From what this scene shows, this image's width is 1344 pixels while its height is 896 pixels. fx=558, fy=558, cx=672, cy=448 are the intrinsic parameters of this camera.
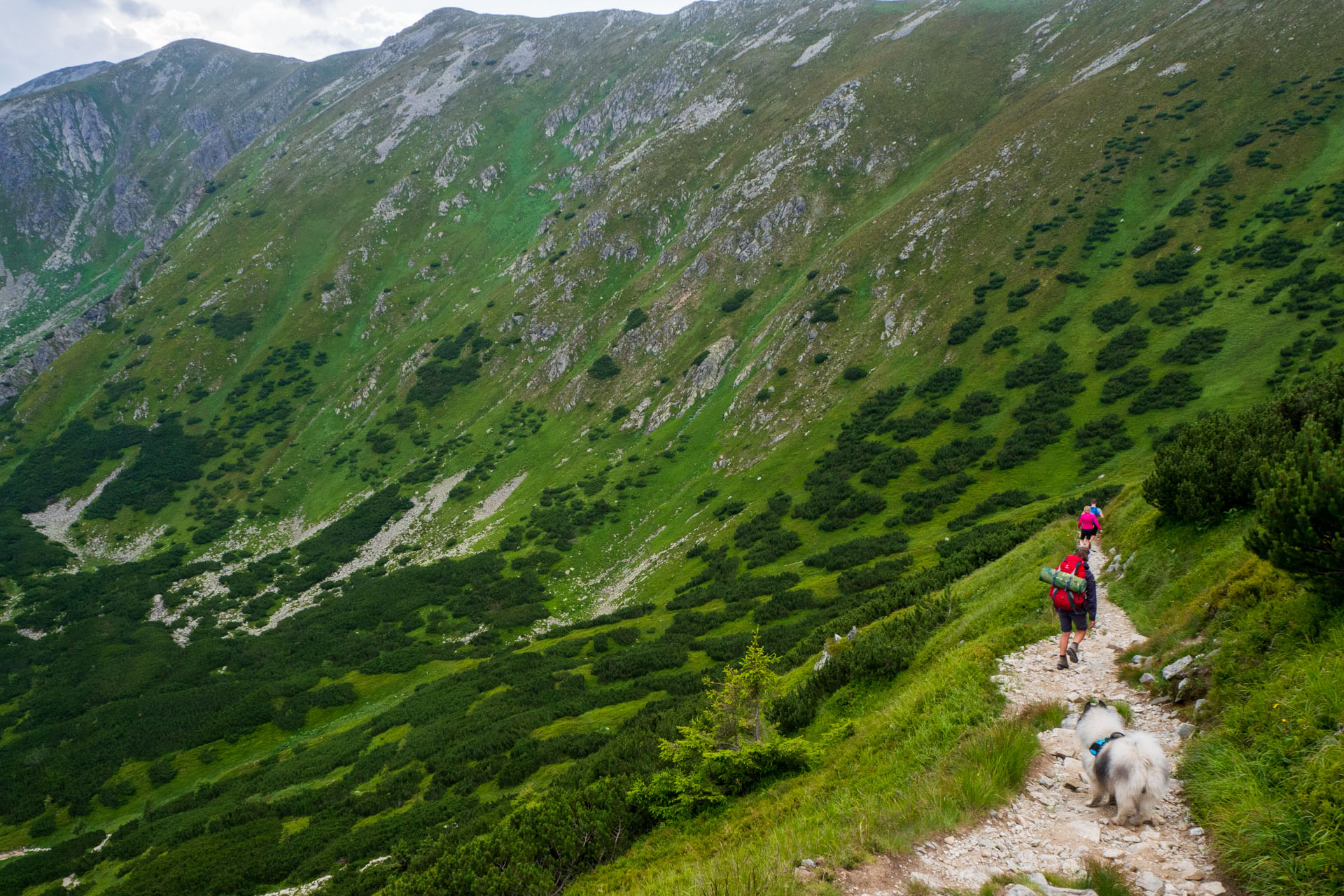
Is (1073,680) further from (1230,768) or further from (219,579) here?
(219,579)

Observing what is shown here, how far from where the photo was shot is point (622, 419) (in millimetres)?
95812

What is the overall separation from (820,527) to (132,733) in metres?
67.7

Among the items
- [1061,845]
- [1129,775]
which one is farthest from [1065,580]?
[1061,845]

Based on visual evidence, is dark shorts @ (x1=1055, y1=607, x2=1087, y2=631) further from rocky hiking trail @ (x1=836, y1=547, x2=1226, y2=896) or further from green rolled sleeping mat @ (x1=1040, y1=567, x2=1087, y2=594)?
rocky hiking trail @ (x1=836, y1=547, x2=1226, y2=896)

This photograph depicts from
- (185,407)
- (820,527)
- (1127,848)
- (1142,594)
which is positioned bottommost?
(820,527)

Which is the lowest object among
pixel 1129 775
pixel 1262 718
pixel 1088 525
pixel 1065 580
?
pixel 1088 525

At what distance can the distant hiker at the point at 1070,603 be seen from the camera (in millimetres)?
10625

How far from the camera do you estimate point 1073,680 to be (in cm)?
1002

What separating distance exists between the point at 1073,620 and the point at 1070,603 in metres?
0.48

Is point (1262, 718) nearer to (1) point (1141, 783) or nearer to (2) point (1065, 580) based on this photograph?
(1) point (1141, 783)

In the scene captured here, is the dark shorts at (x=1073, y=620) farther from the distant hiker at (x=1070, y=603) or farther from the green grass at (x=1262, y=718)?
the green grass at (x=1262, y=718)

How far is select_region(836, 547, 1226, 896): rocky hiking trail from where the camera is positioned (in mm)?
5605

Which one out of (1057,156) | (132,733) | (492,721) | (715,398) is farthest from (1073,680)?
(1057,156)

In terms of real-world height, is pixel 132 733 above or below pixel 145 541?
below
